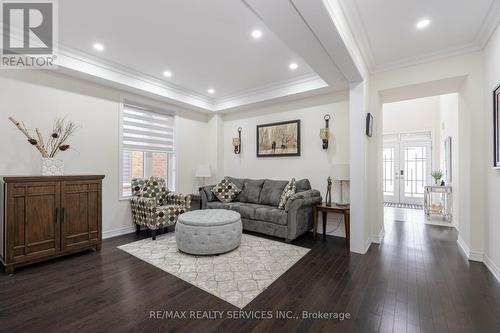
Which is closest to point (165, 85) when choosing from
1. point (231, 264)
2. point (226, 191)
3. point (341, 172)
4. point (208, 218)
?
point (226, 191)

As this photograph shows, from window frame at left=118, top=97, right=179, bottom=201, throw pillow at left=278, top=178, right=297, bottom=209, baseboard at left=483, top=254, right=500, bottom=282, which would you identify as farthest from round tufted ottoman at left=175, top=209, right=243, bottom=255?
baseboard at left=483, top=254, right=500, bottom=282

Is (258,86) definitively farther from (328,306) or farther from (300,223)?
(328,306)

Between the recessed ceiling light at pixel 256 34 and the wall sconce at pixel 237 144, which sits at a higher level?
→ the recessed ceiling light at pixel 256 34

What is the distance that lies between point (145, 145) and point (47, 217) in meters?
2.01

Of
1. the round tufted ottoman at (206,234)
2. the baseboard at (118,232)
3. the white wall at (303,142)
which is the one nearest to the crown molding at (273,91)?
the white wall at (303,142)

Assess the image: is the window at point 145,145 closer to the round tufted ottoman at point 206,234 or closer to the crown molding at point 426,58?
the round tufted ottoman at point 206,234

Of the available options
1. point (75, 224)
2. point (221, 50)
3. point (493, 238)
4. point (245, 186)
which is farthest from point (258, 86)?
point (493, 238)

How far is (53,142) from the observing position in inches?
128

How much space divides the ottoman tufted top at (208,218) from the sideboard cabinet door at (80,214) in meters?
1.19

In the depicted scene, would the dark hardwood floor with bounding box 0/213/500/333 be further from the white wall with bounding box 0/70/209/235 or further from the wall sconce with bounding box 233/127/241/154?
the wall sconce with bounding box 233/127/241/154

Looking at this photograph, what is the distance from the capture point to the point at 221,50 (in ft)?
10.2

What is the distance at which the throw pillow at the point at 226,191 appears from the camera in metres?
4.60

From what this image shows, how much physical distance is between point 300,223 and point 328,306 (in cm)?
179

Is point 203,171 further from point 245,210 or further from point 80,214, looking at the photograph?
point 80,214
